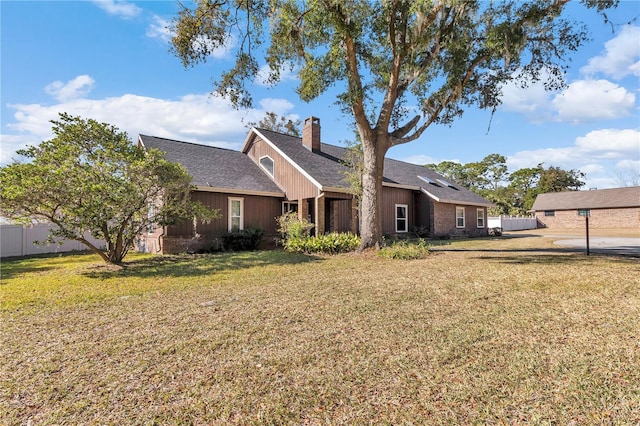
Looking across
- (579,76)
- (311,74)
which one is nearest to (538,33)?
(579,76)

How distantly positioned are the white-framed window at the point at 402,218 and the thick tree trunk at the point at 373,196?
8.24 m

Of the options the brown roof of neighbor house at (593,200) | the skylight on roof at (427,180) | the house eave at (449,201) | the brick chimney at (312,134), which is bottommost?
the house eave at (449,201)

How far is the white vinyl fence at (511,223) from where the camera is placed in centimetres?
2942

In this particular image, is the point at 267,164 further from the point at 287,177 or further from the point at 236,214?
the point at 236,214

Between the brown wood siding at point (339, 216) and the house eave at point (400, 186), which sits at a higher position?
the house eave at point (400, 186)

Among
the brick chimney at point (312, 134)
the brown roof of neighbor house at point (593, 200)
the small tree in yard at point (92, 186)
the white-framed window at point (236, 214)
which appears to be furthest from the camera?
the brown roof of neighbor house at point (593, 200)

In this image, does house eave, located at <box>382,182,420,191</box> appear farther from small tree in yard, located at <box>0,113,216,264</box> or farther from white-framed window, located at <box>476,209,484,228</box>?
small tree in yard, located at <box>0,113,216,264</box>

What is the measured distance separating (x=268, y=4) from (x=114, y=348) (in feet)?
30.9

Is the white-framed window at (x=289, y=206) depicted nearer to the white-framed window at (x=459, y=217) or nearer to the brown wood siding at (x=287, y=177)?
the brown wood siding at (x=287, y=177)

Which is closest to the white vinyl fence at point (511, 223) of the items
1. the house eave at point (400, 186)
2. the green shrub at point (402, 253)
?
the house eave at point (400, 186)

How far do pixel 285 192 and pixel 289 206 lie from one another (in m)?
0.75

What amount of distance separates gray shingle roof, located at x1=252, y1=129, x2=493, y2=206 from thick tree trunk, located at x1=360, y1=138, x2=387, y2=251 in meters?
3.44

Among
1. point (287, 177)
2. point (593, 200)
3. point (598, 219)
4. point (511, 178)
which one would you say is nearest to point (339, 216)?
point (287, 177)

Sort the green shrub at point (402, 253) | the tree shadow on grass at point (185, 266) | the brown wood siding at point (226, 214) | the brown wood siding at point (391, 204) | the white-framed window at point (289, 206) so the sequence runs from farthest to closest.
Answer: the brown wood siding at point (391, 204), the white-framed window at point (289, 206), the brown wood siding at point (226, 214), the green shrub at point (402, 253), the tree shadow on grass at point (185, 266)
